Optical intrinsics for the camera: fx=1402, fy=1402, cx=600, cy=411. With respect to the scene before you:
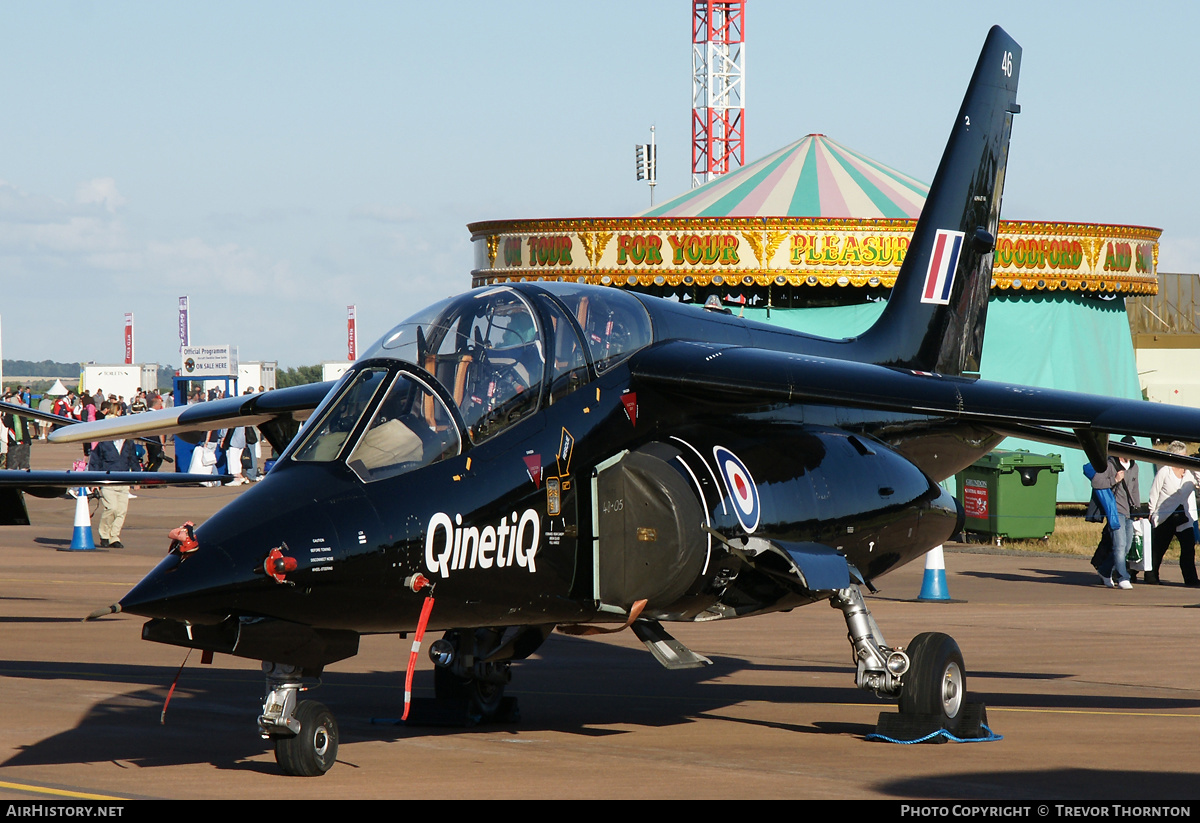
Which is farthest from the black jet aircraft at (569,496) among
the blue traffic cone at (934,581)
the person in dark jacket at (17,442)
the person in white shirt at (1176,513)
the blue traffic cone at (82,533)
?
the person in dark jacket at (17,442)

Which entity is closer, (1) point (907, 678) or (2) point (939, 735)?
(2) point (939, 735)

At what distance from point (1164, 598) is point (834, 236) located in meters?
11.8

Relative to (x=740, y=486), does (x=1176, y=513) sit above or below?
below

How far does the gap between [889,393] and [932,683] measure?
87.9 inches

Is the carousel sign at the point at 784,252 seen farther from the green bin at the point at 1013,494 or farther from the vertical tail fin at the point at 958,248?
the vertical tail fin at the point at 958,248

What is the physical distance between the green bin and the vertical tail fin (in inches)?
431

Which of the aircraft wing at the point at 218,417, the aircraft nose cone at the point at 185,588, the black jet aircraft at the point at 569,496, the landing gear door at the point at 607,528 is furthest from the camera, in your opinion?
the aircraft wing at the point at 218,417

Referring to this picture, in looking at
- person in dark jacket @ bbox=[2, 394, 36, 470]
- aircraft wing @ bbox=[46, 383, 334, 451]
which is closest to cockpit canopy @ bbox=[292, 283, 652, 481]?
aircraft wing @ bbox=[46, 383, 334, 451]

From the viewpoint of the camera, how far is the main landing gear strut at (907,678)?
392 inches

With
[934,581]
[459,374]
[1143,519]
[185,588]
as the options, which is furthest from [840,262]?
[185,588]

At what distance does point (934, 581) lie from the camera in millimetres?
19297

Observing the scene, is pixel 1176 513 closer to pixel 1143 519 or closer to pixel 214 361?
pixel 1143 519

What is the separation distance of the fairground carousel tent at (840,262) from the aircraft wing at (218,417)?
17.2m
